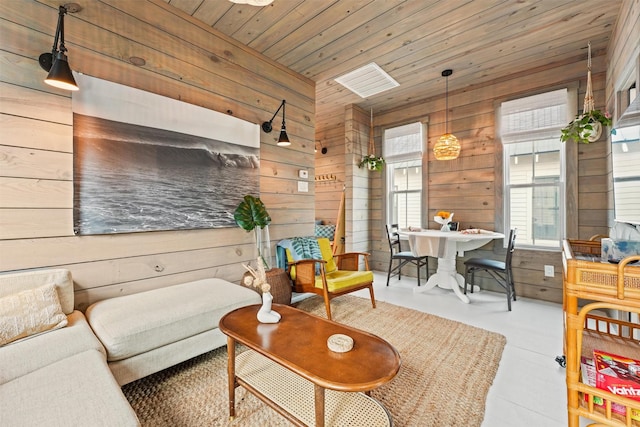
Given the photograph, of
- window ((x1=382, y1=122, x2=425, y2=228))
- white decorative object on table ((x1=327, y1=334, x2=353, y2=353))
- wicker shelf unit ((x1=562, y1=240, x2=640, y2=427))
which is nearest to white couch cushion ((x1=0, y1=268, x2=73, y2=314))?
white decorative object on table ((x1=327, y1=334, x2=353, y2=353))

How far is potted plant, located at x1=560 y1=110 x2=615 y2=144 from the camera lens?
274 centimetres

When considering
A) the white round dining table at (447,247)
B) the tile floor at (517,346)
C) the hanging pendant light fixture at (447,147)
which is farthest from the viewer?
the hanging pendant light fixture at (447,147)

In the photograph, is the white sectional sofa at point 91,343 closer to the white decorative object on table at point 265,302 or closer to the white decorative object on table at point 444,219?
the white decorative object on table at point 265,302

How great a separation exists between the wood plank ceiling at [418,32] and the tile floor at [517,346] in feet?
9.59

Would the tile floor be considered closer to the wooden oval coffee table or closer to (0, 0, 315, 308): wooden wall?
the wooden oval coffee table

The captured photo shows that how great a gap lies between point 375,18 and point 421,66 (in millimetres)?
1150

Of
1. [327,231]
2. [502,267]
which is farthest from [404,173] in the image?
[502,267]

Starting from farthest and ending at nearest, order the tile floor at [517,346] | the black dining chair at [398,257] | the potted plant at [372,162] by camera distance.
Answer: the potted plant at [372,162] < the black dining chair at [398,257] < the tile floor at [517,346]

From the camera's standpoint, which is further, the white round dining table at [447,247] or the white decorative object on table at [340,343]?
the white round dining table at [447,247]

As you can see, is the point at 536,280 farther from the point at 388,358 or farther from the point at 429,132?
the point at 388,358

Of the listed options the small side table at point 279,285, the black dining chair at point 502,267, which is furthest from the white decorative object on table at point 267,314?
the black dining chair at point 502,267

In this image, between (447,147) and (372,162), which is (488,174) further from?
(372,162)

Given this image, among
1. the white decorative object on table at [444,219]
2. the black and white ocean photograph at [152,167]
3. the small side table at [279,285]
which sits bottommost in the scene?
the small side table at [279,285]

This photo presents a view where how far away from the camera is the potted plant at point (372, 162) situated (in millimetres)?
4730
